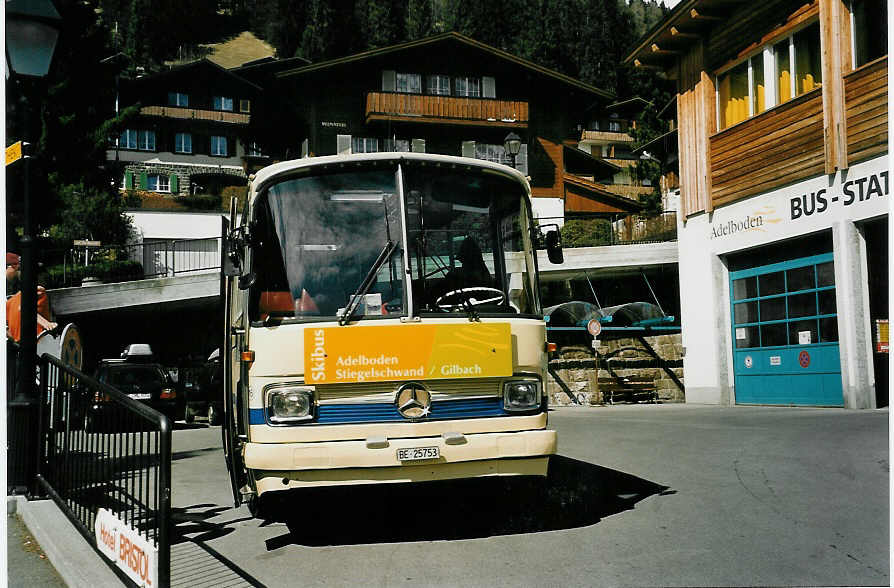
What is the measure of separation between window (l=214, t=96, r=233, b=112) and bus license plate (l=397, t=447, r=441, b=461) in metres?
61.6

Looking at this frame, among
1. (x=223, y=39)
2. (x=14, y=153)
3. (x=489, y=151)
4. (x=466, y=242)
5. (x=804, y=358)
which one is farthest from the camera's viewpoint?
(x=223, y=39)

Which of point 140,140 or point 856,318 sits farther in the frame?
point 140,140

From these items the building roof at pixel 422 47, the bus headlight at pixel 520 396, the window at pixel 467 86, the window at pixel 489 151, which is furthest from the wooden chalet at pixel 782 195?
the window at pixel 467 86

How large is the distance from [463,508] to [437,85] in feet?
129

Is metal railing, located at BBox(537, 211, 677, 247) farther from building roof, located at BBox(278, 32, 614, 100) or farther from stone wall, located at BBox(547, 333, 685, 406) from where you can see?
building roof, located at BBox(278, 32, 614, 100)

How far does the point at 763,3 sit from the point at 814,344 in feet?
21.6

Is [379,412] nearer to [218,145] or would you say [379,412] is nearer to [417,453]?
[417,453]

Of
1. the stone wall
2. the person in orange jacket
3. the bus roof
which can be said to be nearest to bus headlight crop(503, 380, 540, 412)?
the bus roof

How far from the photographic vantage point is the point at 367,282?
6516mm

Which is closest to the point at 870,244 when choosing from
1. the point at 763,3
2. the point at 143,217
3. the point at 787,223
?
the point at 787,223

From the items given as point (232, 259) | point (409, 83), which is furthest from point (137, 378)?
point (409, 83)

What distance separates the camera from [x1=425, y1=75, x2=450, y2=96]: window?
45031 mm

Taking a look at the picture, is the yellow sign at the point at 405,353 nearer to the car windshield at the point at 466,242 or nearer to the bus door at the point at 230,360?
the car windshield at the point at 466,242

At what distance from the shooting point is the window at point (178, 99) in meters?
62.5
